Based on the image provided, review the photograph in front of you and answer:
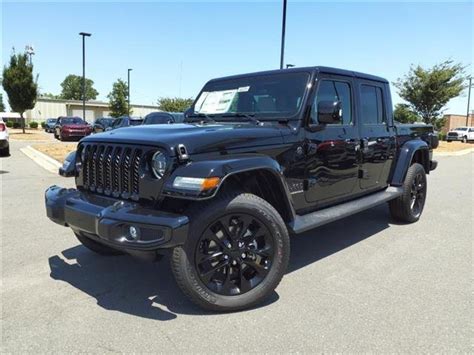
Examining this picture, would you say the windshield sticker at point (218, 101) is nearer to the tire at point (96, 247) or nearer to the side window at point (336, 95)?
the side window at point (336, 95)

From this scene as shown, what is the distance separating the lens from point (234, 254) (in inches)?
126

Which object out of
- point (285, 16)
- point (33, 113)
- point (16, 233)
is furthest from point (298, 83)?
point (33, 113)

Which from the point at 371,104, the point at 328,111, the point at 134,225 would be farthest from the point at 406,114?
the point at 134,225

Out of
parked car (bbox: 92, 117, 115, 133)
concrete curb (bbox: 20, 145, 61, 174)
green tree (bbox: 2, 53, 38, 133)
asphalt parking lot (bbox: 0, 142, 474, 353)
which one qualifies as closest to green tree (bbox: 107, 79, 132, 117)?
green tree (bbox: 2, 53, 38, 133)

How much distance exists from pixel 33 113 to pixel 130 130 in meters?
67.9

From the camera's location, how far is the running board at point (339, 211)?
370 centimetres

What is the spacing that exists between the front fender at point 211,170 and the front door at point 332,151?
0.91m

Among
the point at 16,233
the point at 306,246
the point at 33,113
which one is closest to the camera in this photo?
the point at 306,246

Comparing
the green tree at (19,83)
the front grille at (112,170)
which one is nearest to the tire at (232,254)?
the front grille at (112,170)

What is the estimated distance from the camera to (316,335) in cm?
285

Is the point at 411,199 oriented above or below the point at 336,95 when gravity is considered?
below

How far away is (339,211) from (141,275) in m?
2.05

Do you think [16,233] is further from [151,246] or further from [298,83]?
[298,83]

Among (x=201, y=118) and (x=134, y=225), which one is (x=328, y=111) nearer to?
(x=201, y=118)
